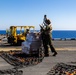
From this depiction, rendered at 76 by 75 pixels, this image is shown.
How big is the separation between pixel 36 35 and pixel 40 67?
15.6 feet

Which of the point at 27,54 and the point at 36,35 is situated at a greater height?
the point at 36,35

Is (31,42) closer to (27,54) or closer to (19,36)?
(27,54)

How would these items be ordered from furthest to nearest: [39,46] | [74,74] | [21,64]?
[39,46] → [21,64] → [74,74]

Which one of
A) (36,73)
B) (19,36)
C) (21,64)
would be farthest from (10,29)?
(36,73)

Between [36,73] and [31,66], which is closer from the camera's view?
[36,73]

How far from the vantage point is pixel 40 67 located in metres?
12.5

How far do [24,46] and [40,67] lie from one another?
16.9 feet

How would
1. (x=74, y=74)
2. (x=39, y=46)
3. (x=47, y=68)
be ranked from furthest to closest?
1. (x=39, y=46)
2. (x=47, y=68)
3. (x=74, y=74)

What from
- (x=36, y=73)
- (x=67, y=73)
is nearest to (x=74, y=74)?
(x=67, y=73)

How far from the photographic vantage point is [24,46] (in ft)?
57.3

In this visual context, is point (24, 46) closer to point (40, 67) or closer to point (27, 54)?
point (27, 54)

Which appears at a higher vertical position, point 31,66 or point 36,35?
point 36,35

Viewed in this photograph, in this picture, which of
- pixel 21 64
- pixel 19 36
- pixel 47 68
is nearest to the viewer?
pixel 47 68

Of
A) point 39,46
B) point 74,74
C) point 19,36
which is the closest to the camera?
point 74,74
